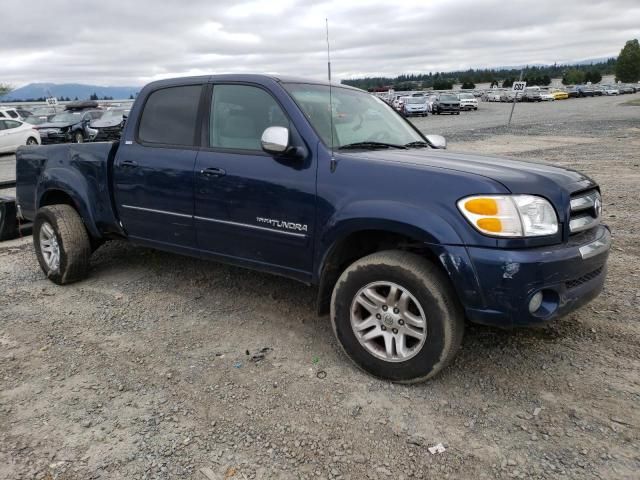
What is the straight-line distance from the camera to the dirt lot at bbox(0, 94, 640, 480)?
8.32 feet

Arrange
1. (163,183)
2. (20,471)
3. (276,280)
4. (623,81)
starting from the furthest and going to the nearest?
(623,81) → (276,280) → (163,183) → (20,471)

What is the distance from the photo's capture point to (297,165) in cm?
345

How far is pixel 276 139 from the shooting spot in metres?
3.30

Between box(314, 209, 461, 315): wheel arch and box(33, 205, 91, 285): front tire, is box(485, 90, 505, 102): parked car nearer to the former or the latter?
box(33, 205, 91, 285): front tire

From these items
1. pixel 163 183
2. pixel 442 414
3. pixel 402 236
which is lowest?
pixel 442 414

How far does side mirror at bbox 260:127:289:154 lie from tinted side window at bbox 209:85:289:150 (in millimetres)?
301

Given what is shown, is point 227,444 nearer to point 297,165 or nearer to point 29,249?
point 297,165

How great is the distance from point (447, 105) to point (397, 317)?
39891 millimetres

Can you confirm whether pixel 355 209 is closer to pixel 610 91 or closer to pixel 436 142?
pixel 436 142

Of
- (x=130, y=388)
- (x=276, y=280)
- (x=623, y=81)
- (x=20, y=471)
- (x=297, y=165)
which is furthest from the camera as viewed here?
(x=623, y=81)

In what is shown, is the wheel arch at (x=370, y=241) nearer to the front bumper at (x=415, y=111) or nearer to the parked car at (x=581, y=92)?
the front bumper at (x=415, y=111)

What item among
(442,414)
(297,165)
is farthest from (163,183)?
(442,414)

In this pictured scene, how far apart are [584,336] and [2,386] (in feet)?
12.5

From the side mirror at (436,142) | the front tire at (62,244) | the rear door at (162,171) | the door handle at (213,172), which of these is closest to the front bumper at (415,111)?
the side mirror at (436,142)
